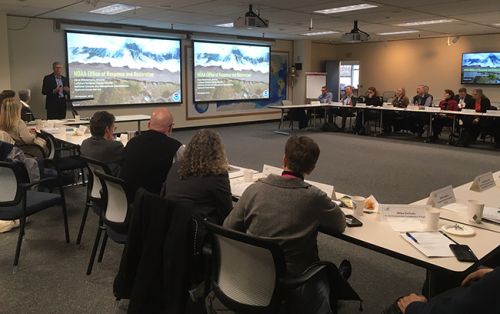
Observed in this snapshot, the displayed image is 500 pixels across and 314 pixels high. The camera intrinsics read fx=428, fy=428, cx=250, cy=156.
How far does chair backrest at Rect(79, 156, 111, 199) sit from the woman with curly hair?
89 centimetres

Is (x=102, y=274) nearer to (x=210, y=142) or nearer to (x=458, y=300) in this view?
(x=210, y=142)

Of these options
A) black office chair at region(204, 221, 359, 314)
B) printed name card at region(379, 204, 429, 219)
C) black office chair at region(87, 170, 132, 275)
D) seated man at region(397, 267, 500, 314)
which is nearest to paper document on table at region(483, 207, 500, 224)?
printed name card at region(379, 204, 429, 219)

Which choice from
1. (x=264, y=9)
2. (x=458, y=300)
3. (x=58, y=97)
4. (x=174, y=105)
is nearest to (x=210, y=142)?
(x=458, y=300)

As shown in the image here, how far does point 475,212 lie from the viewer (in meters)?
2.20

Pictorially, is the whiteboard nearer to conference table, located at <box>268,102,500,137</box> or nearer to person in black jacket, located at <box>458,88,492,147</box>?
conference table, located at <box>268,102,500,137</box>

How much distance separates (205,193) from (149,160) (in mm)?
719

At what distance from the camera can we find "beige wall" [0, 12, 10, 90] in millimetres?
7770

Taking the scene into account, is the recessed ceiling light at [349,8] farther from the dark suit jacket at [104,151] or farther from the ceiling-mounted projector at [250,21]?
the dark suit jacket at [104,151]

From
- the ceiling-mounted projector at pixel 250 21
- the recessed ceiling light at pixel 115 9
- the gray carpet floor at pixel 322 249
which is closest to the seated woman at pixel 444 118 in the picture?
the gray carpet floor at pixel 322 249

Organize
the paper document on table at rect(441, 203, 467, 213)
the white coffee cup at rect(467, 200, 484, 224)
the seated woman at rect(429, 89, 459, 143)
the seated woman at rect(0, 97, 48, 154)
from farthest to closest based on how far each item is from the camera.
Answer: the seated woman at rect(429, 89, 459, 143)
the seated woman at rect(0, 97, 48, 154)
the paper document on table at rect(441, 203, 467, 213)
the white coffee cup at rect(467, 200, 484, 224)

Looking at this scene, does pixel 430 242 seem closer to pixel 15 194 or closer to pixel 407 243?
pixel 407 243

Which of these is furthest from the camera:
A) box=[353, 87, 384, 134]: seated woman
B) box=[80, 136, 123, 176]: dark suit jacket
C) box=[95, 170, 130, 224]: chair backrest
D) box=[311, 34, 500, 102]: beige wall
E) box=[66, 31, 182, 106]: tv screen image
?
box=[311, 34, 500, 102]: beige wall

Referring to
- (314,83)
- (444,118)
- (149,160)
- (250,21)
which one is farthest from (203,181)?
(314,83)

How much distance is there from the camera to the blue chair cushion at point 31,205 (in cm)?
303
